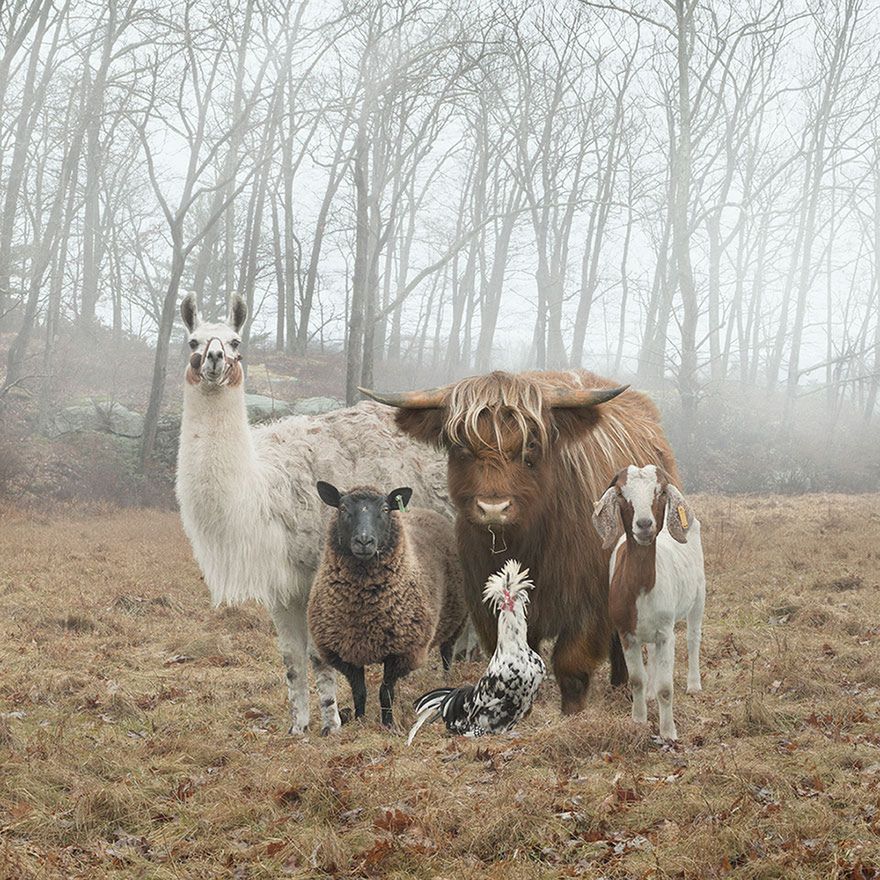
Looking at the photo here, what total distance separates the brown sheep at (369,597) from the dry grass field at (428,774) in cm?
49

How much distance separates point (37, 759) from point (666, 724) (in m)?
3.72

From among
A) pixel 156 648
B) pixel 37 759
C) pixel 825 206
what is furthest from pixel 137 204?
pixel 37 759

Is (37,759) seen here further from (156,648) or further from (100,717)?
(156,648)

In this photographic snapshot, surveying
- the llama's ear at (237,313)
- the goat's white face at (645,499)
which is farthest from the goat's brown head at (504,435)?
the llama's ear at (237,313)

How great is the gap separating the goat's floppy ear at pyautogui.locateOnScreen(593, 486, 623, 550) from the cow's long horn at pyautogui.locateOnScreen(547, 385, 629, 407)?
647 millimetres

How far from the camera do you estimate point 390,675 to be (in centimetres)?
702

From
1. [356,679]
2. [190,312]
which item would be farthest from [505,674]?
[190,312]

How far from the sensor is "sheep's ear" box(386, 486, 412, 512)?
285 inches

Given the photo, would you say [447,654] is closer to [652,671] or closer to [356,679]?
[356,679]

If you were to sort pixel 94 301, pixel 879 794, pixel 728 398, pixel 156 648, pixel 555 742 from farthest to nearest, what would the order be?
pixel 94 301 → pixel 728 398 → pixel 156 648 → pixel 555 742 → pixel 879 794

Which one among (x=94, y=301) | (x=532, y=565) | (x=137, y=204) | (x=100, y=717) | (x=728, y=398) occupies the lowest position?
(x=100, y=717)

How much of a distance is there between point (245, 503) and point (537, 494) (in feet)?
7.67

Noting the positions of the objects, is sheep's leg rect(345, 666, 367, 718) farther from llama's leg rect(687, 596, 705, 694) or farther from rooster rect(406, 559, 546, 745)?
llama's leg rect(687, 596, 705, 694)

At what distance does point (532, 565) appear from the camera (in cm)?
632
